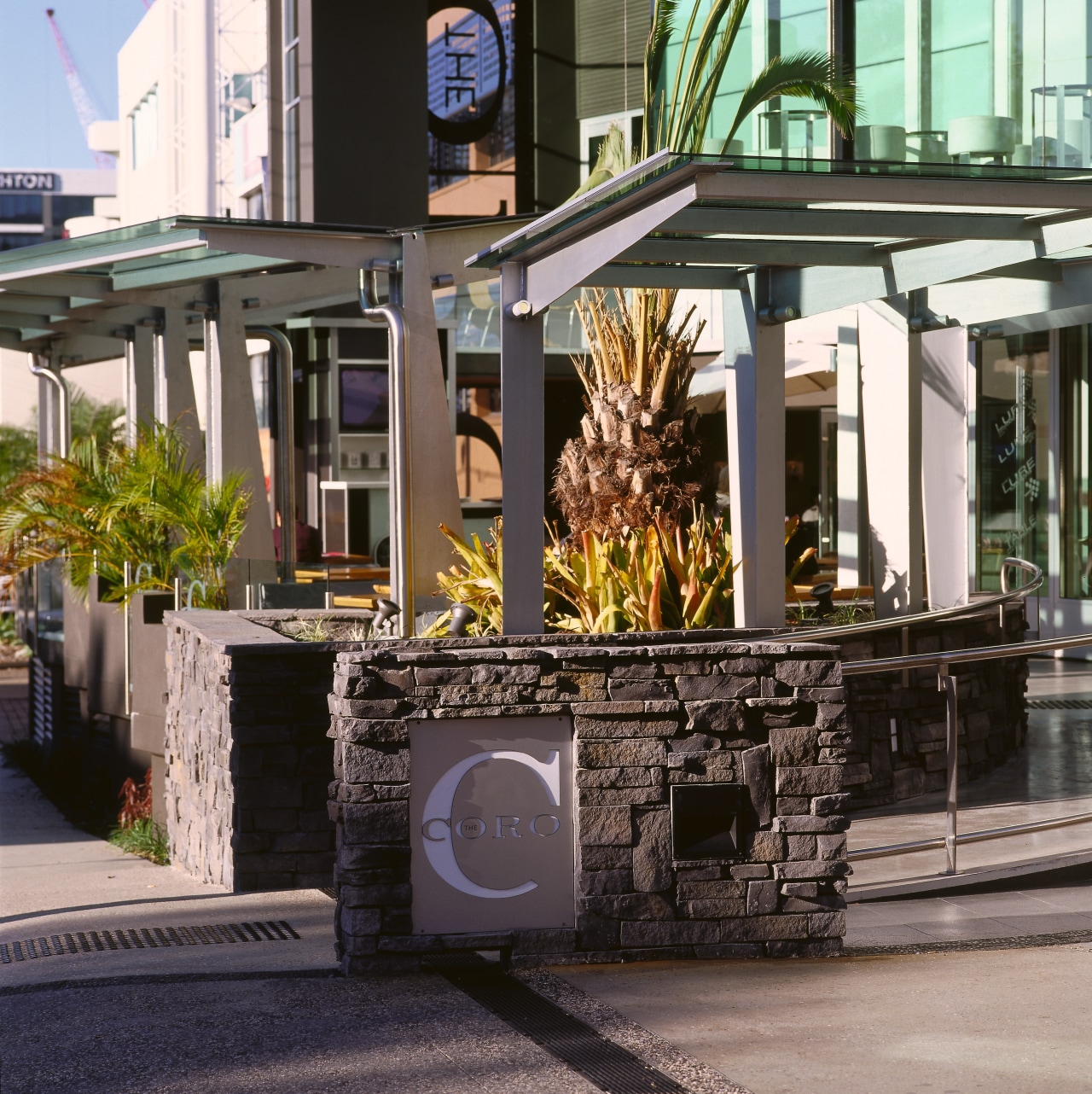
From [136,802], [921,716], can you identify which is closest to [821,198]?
[921,716]

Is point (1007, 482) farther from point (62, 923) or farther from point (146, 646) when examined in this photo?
point (62, 923)

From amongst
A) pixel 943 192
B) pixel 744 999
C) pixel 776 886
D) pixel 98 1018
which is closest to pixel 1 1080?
pixel 98 1018

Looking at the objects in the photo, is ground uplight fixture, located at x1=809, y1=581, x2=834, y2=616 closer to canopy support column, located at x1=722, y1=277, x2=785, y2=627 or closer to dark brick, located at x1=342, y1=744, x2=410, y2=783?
canopy support column, located at x1=722, y1=277, x2=785, y2=627

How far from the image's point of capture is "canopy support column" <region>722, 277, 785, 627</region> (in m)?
8.96

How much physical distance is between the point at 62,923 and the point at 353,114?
16483mm

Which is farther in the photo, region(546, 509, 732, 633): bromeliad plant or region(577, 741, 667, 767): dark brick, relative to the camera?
region(546, 509, 732, 633): bromeliad plant

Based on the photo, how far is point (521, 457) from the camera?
21.6 ft

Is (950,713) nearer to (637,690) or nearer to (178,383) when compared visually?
(637,690)

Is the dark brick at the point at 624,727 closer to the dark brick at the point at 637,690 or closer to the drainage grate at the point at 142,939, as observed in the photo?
the dark brick at the point at 637,690

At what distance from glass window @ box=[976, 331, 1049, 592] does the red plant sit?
9550mm

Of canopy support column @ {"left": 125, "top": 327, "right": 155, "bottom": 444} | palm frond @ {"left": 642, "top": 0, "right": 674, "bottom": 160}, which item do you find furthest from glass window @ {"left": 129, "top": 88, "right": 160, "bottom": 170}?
palm frond @ {"left": 642, "top": 0, "right": 674, "bottom": 160}

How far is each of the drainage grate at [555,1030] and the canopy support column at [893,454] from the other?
16.7ft

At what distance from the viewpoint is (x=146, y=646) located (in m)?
11.2

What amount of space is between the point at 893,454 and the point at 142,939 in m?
5.67
